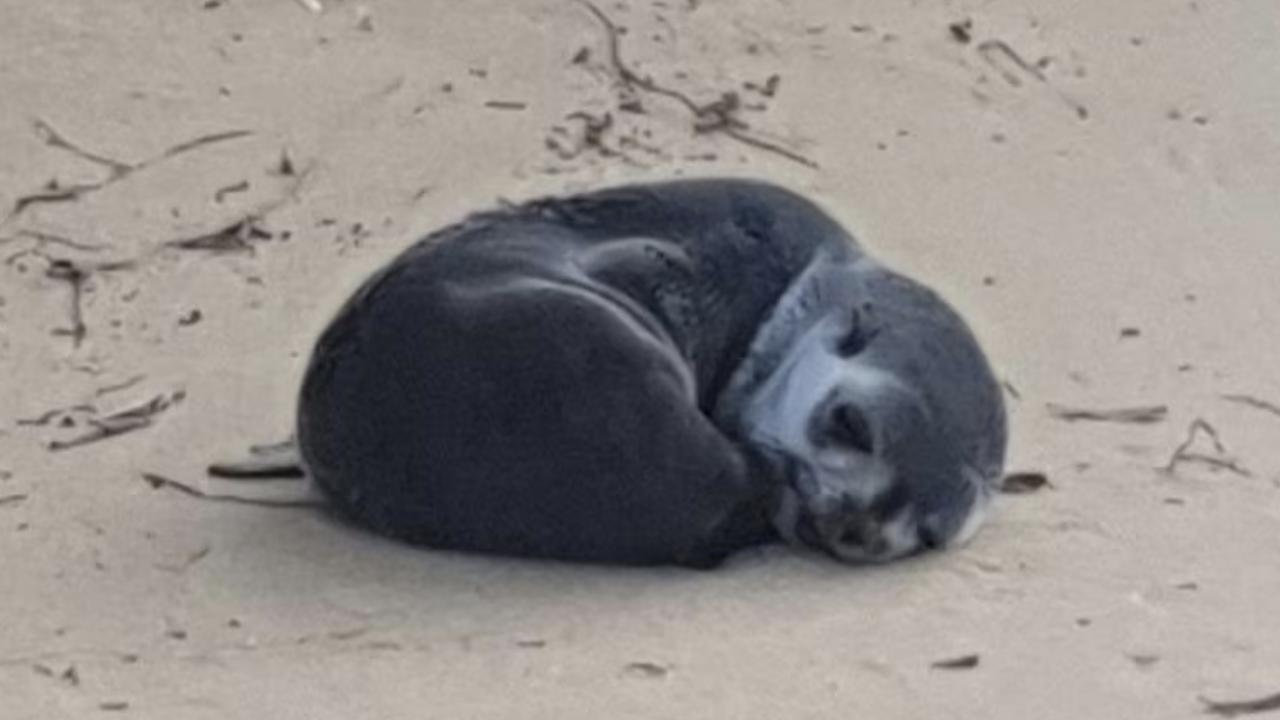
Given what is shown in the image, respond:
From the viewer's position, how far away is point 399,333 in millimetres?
4422

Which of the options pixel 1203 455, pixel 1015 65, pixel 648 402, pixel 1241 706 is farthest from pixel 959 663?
pixel 1015 65

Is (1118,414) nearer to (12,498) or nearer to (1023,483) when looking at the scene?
(1023,483)

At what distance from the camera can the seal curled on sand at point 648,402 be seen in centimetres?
437

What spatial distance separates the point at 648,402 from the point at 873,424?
267 millimetres

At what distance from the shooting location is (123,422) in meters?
4.93

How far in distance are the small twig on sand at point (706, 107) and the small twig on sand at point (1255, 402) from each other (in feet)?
3.46

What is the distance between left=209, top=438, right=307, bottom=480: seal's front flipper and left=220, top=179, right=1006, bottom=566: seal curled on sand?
150mm

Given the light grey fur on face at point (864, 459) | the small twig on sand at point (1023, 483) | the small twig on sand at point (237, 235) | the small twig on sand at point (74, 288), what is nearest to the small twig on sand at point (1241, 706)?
the light grey fur on face at point (864, 459)

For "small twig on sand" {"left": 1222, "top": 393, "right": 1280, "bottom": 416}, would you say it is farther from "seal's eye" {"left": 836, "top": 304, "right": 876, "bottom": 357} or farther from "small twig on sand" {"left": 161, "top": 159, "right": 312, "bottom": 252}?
"small twig on sand" {"left": 161, "top": 159, "right": 312, "bottom": 252}

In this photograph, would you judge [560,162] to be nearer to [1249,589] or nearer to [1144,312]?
[1144,312]

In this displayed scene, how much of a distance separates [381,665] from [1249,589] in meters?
1.02

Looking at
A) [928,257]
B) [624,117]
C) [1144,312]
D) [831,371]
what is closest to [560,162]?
[624,117]

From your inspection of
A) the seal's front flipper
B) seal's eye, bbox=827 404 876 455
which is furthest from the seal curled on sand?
the seal's front flipper

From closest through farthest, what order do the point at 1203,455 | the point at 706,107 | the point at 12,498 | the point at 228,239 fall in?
the point at 12,498, the point at 1203,455, the point at 228,239, the point at 706,107
